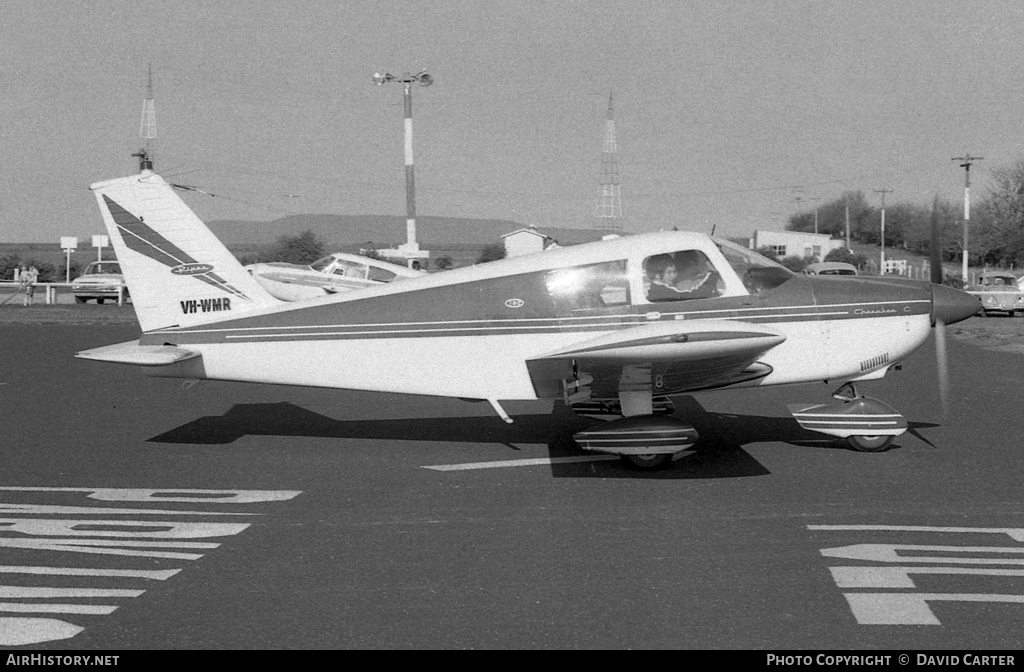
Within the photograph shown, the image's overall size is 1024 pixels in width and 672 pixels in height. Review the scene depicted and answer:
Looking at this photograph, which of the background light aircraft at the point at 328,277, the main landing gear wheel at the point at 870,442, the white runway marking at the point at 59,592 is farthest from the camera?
the background light aircraft at the point at 328,277

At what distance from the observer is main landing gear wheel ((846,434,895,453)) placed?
9.47m

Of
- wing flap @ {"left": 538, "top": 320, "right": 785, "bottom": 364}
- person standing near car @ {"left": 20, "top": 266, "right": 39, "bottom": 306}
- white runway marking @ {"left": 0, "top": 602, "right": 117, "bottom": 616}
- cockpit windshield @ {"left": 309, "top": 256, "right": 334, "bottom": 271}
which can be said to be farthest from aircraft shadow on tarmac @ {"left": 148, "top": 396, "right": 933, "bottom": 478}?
person standing near car @ {"left": 20, "top": 266, "right": 39, "bottom": 306}

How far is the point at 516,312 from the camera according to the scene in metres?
9.39

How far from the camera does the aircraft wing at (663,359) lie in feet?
27.0

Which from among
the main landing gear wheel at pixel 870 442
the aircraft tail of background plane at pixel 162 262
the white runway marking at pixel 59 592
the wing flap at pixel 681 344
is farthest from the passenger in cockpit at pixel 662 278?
the white runway marking at pixel 59 592

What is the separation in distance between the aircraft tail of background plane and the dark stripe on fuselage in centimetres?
32

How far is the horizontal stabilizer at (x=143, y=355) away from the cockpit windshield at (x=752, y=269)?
501 cm

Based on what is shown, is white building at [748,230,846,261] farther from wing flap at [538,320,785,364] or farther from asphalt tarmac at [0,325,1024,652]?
wing flap at [538,320,785,364]

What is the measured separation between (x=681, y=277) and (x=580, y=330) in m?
Answer: 1.01

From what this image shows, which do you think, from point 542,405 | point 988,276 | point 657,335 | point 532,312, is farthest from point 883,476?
point 988,276

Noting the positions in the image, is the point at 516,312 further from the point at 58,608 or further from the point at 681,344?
the point at 58,608

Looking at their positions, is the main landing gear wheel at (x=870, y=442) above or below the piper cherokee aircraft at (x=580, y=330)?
below

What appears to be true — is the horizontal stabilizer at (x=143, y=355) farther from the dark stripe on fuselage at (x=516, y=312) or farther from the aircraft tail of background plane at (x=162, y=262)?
the aircraft tail of background plane at (x=162, y=262)
